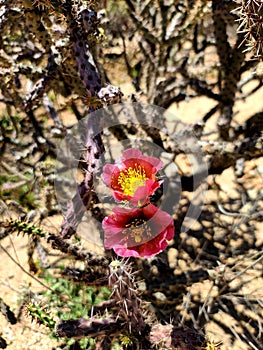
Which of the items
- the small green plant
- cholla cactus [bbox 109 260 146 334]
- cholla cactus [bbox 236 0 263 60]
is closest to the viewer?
cholla cactus [bbox 236 0 263 60]

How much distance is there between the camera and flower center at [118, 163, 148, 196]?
1.33m

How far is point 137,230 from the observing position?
1336 millimetres

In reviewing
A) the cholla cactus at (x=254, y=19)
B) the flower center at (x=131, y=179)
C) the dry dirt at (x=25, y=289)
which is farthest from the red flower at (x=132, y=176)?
the dry dirt at (x=25, y=289)

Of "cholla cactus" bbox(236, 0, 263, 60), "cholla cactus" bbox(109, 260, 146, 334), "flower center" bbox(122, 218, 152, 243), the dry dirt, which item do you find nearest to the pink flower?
"flower center" bbox(122, 218, 152, 243)

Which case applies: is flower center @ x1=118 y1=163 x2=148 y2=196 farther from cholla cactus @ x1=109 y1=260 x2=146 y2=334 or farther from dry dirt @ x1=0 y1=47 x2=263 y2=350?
dry dirt @ x1=0 y1=47 x2=263 y2=350

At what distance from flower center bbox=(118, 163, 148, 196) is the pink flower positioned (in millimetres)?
62

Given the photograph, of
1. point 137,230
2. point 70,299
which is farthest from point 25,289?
point 137,230

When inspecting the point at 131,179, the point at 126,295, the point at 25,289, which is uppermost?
the point at 25,289

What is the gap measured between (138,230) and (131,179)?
16cm

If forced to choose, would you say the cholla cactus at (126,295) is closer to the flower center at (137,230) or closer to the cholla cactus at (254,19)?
the flower center at (137,230)

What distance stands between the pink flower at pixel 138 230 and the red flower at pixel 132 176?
46 mm

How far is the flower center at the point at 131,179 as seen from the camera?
1.33 meters

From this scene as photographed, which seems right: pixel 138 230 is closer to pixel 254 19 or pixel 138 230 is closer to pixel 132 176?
pixel 132 176

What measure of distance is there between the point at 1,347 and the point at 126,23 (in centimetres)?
261
